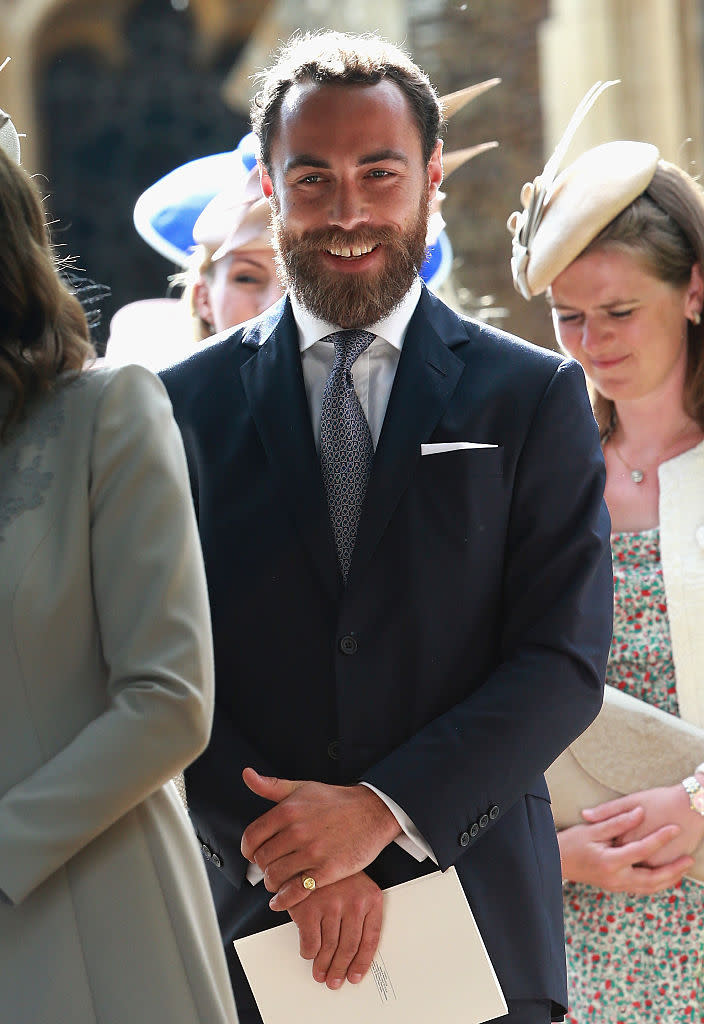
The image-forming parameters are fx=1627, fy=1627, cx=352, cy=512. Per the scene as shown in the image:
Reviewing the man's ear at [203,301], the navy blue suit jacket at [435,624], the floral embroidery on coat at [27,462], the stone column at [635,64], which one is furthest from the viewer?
the stone column at [635,64]

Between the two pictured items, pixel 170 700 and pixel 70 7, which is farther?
pixel 70 7

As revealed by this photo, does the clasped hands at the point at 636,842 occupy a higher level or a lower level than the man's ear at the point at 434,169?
lower

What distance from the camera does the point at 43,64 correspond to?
34.7ft

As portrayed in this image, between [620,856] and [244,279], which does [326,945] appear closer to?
[620,856]

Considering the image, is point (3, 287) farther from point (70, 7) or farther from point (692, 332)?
point (70, 7)

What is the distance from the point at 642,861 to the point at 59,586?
64.3 inches

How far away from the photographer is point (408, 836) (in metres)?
2.36

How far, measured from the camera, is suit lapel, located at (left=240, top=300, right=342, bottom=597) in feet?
8.14

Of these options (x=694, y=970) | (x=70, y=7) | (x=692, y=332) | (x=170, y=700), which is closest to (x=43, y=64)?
(x=70, y=7)

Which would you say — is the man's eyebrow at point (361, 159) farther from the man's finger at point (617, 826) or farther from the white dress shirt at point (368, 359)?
the man's finger at point (617, 826)

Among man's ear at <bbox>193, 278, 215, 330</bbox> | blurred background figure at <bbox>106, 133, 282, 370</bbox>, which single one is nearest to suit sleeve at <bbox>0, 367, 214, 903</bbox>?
blurred background figure at <bbox>106, 133, 282, 370</bbox>

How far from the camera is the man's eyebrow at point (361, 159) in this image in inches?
100

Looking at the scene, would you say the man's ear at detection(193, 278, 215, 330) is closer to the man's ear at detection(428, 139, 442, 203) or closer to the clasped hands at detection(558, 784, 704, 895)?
the man's ear at detection(428, 139, 442, 203)

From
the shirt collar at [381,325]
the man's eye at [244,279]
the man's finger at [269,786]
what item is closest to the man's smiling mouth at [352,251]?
the shirt collar at [381,325]
